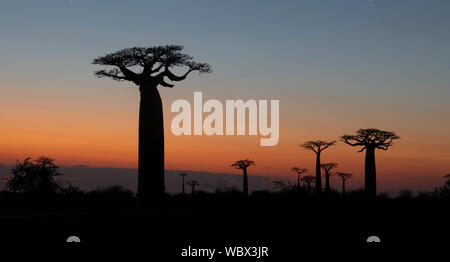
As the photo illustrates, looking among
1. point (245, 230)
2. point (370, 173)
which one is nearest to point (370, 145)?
point (370, 173)

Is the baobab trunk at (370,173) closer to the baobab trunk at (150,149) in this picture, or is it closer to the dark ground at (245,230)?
the dark ground at (245,230)

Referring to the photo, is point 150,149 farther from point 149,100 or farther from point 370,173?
point 370,173

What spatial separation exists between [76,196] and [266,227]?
15.0 metres

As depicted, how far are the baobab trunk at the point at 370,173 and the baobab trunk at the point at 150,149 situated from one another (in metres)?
19.1

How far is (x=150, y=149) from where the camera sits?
21.5m

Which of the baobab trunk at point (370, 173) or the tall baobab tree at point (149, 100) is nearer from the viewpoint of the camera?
the tall baobab tree at point (149, 100)

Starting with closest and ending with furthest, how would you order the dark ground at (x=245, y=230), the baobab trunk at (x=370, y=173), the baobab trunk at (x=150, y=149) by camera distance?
the dark ground at (x=245, y=230) → the baobab trunk at (x=150, y=149) → the baobab trunk at (x=370, y=173)

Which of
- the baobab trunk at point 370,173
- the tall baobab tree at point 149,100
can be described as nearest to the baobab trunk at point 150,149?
the tall baobab tree at point 149,100

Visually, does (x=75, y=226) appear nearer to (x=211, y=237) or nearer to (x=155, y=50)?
(x=211, y=237)

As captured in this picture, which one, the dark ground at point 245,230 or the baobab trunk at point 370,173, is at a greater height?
the baobab trunk at point 370,173

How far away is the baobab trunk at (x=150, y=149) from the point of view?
70.0 ft

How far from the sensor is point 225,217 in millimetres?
16859
